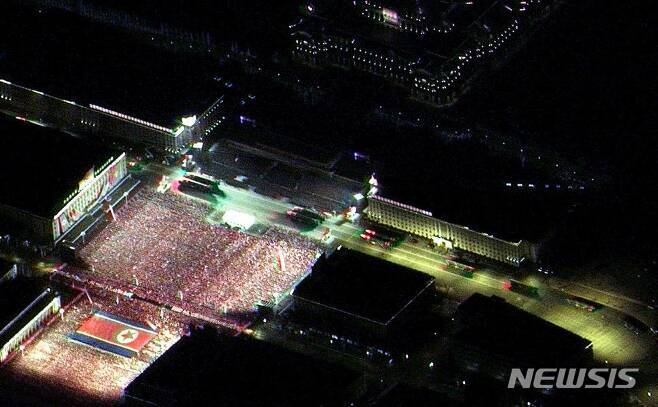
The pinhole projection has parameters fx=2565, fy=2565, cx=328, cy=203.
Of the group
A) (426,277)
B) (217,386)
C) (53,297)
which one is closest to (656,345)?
(426,277)

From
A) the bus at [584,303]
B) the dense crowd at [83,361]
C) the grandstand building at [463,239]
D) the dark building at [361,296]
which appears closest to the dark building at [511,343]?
the dark building at [361,296]

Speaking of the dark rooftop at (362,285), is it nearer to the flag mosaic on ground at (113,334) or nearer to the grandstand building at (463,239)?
the grandstand building at (463,239)

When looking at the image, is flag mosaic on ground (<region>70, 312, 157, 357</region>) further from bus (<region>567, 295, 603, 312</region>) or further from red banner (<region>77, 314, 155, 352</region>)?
bus (<region>567, 295, 603, 312</region>)

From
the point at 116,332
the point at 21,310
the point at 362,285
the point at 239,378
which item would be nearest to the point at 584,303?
the point at 362,285

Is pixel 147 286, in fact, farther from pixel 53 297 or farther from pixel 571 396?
pixel 571 396

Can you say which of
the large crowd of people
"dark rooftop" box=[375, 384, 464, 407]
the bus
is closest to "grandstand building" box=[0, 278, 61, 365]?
the large crowd of people

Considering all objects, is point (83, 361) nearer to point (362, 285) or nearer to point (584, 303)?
point (362, 285)
